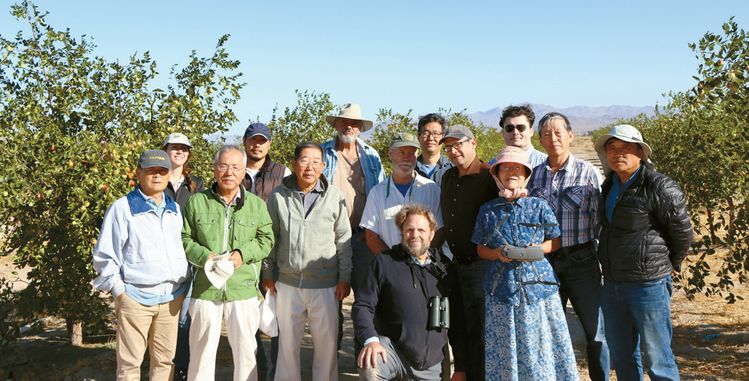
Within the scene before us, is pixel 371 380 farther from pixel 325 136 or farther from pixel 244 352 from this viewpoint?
pixel 325 136

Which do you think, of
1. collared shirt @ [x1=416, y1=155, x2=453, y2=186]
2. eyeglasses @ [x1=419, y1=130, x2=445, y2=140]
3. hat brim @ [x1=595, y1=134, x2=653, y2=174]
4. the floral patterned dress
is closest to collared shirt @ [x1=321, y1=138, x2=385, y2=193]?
collared shirt @ [x1=416, y1=155, x2=453, y2=186]

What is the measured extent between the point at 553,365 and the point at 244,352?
2483 mm

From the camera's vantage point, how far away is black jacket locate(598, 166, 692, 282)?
4.48 metres

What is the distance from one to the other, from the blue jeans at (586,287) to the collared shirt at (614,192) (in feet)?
1.11

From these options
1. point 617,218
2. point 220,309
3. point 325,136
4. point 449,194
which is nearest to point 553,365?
point 617,218

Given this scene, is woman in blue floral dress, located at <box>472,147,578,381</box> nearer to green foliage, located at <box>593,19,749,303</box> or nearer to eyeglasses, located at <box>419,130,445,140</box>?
eyeglasses, located at <box>419,130,445,140</box>

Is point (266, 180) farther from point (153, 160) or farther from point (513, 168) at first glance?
point (513, 168)

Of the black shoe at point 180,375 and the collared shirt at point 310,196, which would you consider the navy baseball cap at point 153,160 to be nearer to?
the collared shirt at point 310,196

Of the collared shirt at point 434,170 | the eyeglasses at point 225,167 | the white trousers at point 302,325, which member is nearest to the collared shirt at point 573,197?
the collared shirt at point 434,170

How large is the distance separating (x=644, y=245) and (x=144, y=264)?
150 inches

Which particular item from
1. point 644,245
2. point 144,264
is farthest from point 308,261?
point 644,245

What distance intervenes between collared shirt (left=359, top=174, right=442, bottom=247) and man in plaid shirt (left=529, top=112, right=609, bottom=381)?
2.97 ft

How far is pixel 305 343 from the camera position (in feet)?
27.9

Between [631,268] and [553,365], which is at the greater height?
[631,268]
